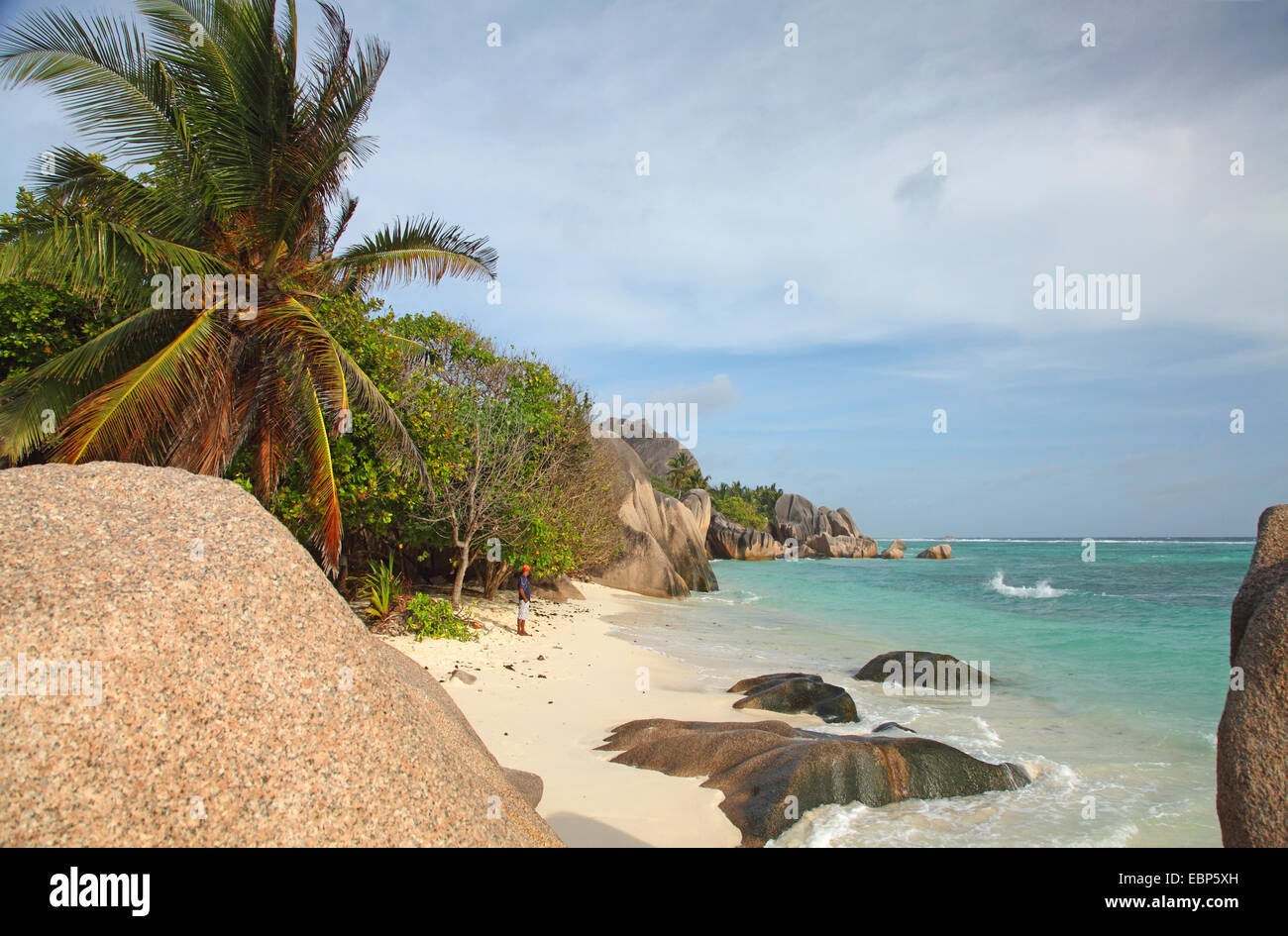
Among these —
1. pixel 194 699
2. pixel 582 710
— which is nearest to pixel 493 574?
pixel 582 710

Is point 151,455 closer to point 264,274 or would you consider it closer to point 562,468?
point 264,274

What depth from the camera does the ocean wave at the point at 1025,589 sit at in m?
36.0

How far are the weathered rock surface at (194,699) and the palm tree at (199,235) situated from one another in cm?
756

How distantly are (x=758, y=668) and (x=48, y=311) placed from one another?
46.5ft

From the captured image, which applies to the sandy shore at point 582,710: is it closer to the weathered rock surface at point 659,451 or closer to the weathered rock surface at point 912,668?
the weathered rock surface at point 912,668

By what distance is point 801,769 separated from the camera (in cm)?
680

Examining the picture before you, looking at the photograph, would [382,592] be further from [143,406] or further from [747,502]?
[747,502]

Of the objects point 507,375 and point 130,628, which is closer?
point 130,628

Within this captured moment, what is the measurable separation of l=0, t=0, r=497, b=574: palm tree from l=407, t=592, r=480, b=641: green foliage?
105 inches

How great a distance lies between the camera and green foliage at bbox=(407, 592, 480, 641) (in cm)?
1328

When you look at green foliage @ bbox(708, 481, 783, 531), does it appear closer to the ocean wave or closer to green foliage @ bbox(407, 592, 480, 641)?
the ocean wave

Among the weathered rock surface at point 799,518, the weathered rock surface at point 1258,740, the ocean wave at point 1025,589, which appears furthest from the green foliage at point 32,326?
the weathered rock surface at point 799,518

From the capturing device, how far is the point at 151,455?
9.85 m
